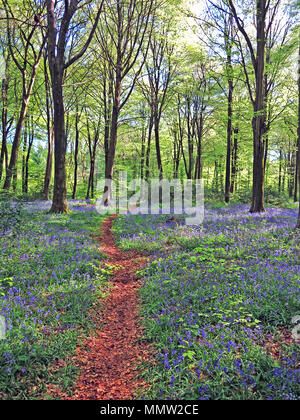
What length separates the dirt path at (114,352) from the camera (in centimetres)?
321

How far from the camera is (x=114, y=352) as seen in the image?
3.99 metres

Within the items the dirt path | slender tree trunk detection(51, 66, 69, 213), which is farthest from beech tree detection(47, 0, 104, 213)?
the dirt path

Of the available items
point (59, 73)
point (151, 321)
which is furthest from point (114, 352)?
point (59, 73)

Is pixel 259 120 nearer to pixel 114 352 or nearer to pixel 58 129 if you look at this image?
pixel 58 129

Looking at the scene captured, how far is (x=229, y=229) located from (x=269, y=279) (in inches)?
195

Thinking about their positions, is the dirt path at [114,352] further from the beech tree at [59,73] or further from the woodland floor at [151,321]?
the beech tree at [59,73]

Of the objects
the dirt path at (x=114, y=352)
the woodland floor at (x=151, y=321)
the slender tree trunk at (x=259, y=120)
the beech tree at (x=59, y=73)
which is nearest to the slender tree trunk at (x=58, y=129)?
the beech tree at (x=59, y=73)

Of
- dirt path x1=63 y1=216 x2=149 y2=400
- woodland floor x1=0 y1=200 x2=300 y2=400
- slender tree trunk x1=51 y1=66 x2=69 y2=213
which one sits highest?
slender tree trunk x1=51 y1=66 x2=69 y2=213

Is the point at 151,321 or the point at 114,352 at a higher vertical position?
the point at 151,321

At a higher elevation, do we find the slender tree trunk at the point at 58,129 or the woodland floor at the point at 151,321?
the slender tree trunk at the point at 58,129

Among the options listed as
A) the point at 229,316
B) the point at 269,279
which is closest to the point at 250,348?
the point at 229,316

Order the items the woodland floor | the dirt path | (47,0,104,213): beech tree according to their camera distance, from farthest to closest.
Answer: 1. (47,0,104,213): beech tree
2. the dirt path
3. the woodland floor

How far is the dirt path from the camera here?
3.21 meters

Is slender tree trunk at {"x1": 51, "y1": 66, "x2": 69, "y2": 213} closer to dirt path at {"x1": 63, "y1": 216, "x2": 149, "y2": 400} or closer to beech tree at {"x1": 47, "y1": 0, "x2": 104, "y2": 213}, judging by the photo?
beech tree at {"x1": 47, "y1": 0, "x2": 104, "y2": 213}
